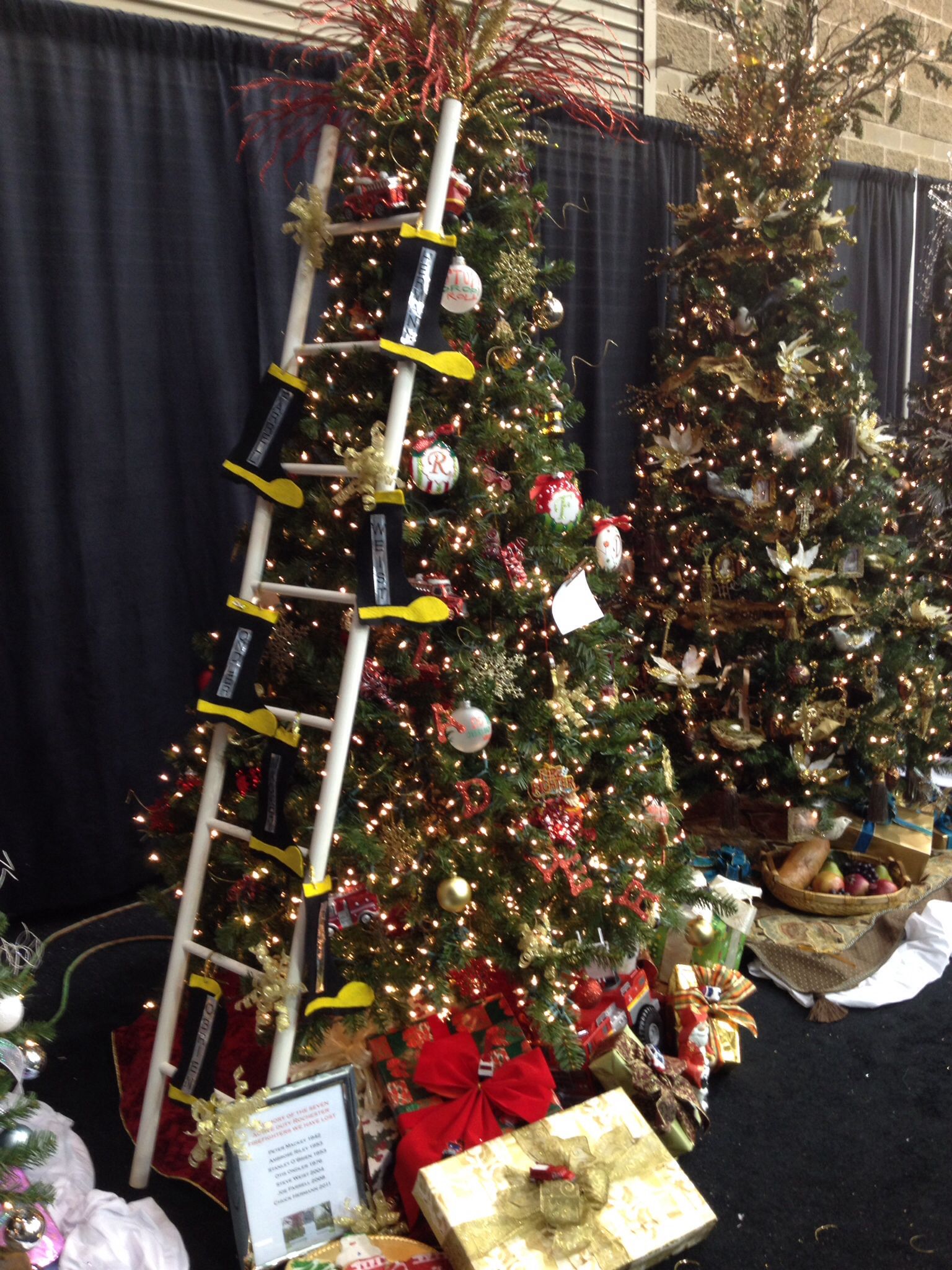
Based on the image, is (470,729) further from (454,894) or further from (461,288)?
(461,288)

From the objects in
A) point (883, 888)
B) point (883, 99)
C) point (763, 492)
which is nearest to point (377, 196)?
point (763, 492)

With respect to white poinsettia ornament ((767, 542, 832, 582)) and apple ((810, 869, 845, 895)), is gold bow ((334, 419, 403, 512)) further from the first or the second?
apple ((810, 869, 845, 895))

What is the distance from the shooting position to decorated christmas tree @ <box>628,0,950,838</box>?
9.81ft

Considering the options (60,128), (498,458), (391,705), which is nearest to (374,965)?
(391,705)

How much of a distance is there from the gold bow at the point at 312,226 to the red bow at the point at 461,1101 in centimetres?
161

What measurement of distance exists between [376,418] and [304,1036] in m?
1.20

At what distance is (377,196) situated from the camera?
1902 millimetres

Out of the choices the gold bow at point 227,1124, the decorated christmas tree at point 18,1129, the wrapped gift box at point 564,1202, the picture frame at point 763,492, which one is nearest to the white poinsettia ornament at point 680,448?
the picture frame at point 763,492

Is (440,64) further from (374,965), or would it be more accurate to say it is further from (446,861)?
(374,965)

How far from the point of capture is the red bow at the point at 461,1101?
72.7 inches

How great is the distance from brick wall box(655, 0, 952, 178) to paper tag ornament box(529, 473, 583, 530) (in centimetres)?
234

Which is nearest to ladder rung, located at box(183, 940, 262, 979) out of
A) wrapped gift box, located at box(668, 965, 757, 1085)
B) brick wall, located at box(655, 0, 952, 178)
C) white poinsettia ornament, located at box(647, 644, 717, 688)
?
wrapped gift box, located at box(668, 965, 757, 1085)

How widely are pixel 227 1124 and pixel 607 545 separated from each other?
1.36 metres

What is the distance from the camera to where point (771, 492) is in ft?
10.0
